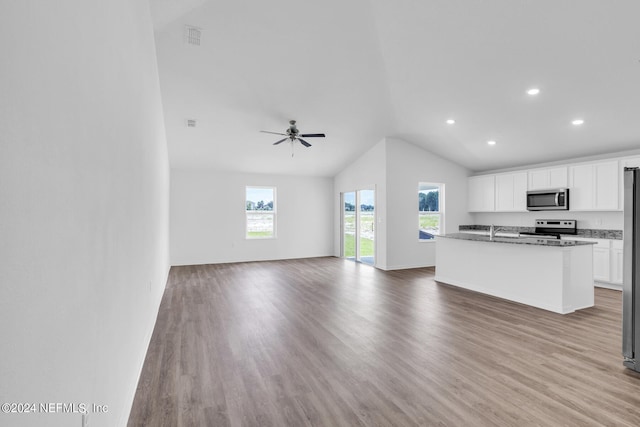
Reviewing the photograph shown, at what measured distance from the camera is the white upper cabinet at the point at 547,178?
245 inches

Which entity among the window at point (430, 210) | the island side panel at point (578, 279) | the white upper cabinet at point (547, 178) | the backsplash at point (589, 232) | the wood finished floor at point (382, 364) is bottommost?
the wood finished floor at point (382, 364)

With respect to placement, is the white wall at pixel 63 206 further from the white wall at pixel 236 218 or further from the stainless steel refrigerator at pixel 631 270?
the white wall at pixel 236 218

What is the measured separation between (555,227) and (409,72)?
15.3 feet

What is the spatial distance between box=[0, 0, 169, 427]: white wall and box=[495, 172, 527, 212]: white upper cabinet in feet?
24.8

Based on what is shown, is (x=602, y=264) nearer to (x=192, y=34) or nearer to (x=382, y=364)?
(x=382, y=364)

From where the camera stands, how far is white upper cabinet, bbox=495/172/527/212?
6938 millimetres

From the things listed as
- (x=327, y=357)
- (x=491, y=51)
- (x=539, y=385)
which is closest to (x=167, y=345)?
(x=327, y=357)

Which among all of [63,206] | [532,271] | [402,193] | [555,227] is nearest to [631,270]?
[532,271]

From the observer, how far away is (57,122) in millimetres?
910

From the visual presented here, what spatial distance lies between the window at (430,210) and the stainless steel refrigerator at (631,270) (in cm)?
505

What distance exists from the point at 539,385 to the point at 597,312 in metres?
2.71

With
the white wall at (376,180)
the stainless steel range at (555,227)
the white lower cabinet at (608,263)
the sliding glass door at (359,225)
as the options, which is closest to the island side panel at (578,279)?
the white lower cabinet at (608,263)

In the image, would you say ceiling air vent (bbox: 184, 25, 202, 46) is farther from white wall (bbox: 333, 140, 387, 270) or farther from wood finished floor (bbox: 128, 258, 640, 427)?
white wall (bbox: 333, 140, 387, 270)

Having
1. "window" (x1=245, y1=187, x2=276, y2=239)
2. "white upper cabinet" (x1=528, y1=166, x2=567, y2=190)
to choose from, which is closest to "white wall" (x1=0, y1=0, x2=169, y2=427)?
"window" (x1=245, y1=187, x2=276, y2=239)
